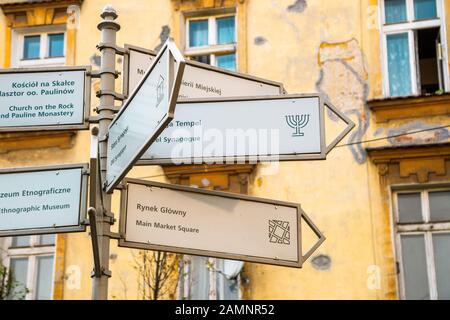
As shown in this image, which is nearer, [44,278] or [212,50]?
[44,278]

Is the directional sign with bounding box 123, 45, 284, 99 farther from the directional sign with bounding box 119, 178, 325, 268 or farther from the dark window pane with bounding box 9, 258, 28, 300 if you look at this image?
the dark window pane with bounding box 9, 258, 28, 300

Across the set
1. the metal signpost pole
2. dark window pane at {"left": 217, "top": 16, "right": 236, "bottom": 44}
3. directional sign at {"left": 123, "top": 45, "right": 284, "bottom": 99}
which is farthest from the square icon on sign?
dark window pane at {"left": 217, "top": 16, "right": 236, "bottom": 44}

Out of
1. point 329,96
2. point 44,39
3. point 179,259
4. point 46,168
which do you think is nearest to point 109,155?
point 46,168

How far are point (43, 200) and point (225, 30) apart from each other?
687cm

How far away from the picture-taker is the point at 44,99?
4867 mm

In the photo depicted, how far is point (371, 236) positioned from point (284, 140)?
522cm

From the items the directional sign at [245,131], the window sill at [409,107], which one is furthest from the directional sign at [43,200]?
the window sill at [409,107]

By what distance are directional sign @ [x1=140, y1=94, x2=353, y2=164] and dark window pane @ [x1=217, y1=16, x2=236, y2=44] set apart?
20.7 feet

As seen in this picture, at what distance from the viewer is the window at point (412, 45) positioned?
33.6 ft

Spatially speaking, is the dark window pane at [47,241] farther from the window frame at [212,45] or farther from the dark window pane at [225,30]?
the dark window pane at [225,30]

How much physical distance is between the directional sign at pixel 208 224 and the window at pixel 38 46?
7.20 meters

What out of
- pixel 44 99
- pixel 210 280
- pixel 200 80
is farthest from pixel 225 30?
pixel 44 99

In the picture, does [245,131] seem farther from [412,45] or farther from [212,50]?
[212,50]

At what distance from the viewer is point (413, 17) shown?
1042 centimetres
